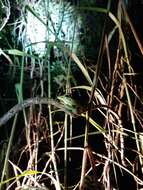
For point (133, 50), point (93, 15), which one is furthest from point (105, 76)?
point (93, 15)

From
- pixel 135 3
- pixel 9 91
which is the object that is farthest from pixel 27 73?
pixel 135 3

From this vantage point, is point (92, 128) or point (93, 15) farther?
point (93, 15)

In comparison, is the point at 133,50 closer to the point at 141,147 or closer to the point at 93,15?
the point at 93,15

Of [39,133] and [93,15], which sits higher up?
[93,15]

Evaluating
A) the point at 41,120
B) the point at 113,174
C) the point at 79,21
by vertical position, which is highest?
the point at 79,21

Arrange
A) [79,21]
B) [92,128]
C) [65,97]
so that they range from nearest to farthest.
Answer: [65,97], [92,128], [79,21]

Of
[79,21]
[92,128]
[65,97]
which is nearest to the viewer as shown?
[65,97]

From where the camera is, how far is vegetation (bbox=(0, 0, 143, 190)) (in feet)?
2.59

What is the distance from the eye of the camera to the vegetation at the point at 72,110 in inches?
31.1

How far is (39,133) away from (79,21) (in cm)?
38

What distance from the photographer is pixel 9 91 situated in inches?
41.0

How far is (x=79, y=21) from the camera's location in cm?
109

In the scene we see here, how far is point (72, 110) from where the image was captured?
0.78m

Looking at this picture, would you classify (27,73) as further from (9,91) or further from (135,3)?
(135,3)
